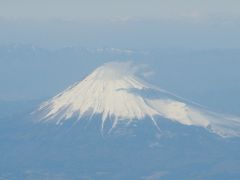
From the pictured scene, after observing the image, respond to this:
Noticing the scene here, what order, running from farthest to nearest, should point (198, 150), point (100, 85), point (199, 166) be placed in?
point (100, 85), point (198, 150), point (199, 166)

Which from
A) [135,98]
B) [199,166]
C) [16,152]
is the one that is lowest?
[199,166]

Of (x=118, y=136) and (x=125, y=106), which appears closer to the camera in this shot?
(x=118, y=136)

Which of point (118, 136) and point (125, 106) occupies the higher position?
point (125, 106)

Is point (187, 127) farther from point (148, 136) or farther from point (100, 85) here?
point (100, 85)

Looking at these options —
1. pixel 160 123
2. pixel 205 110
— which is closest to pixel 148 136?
pixel 160 123

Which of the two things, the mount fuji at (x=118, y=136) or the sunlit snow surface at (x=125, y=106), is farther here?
the sunlit snow surface at (x=125, y=106)

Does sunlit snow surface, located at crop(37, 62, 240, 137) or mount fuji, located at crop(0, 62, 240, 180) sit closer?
mount fuji, located at crop(0, 62, 240, 180)

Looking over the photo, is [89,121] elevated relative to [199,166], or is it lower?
elevated

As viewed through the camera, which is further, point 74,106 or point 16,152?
point 74,106
